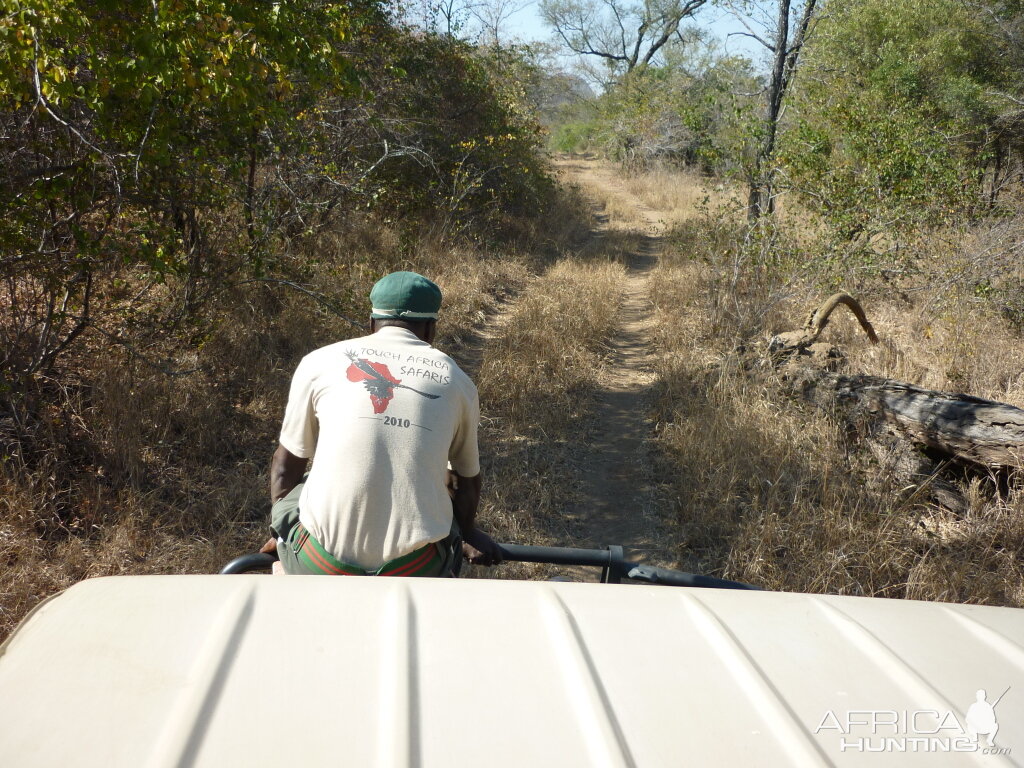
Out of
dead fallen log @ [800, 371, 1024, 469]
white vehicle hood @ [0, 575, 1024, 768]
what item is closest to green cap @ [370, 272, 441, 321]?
white vehicle hood @ [0, 575, 1024, 768]

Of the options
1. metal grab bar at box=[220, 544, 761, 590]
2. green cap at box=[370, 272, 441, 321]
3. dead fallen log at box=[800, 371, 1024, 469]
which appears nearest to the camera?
metal grab bar at box=[220, 544, 761, 590]

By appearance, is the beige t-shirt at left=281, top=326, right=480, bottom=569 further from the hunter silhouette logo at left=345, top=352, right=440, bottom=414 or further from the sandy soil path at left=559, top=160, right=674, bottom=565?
the sandy soil path at left=559, top=160, right=674, bottom=565

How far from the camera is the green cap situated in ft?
7.83

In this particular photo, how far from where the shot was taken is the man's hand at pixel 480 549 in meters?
2.40

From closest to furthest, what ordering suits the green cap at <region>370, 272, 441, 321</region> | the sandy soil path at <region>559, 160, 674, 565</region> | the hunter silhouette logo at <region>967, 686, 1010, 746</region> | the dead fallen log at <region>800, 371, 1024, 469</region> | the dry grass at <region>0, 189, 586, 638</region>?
1. the hunter silhouette logo at <region>967, 686, 1010, 746</region>
2. the green cap at <region>370, 272, 441, 321</region>
3. the dry grass at <region>0, 189, 586, 638</region>
4. the dead fallen log at <region>800, 371, 1024, 469</region>
5. the sandy soil path at <region>559, 160, 674, 565</region>

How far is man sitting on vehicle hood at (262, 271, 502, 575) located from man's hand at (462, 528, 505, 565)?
0.4 inches

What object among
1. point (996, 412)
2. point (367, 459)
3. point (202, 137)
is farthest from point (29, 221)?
point (996, 412)

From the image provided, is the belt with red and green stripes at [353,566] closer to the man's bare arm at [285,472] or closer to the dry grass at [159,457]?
the man's bare arm at [285,472]

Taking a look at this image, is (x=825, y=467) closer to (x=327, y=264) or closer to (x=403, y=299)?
(x=403, y=299)

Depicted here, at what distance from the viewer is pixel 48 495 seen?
3.59 m

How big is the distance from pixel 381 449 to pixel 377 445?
0.05 feet

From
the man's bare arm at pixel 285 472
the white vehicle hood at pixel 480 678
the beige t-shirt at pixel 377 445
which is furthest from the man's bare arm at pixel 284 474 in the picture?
the white vehicle hood at pixel 480 678

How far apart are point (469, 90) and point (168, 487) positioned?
8.32m

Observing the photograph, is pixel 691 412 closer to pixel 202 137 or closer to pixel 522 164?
pixel 202 137
